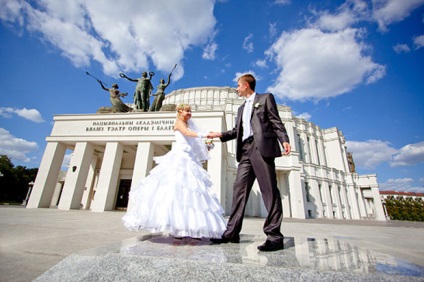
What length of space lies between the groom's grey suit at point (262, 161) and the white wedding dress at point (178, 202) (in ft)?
1.00

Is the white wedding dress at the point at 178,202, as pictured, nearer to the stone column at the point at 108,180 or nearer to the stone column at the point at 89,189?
the stone column at the point at 108,180

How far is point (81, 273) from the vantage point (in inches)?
57.2

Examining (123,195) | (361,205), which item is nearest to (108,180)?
(123,195)

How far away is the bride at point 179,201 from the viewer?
2205mm

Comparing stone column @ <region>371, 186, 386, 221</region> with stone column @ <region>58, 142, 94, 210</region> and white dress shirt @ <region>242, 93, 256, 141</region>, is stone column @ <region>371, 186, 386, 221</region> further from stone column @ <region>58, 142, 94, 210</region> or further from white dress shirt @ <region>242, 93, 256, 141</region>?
stone column @ <region>58, 142, 94, 210</region>

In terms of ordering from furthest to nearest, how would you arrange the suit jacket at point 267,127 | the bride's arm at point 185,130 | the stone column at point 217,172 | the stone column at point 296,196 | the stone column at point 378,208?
the stone column at point 378,208
the stone column at point 296,196
the stone column at point 217,172
the bride's arm at point 185,130
the suit jacket at point 267,127

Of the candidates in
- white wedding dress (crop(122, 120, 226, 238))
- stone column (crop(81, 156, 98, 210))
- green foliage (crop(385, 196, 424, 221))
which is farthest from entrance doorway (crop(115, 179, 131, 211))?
green foliage (crop(385, 196, 424, 221))

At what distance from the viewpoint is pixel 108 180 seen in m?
12.6

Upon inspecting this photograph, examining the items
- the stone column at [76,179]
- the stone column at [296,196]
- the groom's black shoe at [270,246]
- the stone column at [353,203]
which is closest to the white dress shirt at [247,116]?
the groom's black shoe at [270,246]

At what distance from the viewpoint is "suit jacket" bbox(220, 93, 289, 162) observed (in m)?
2.34

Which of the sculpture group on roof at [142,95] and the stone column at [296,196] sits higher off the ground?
the sculpture group on roof at [142,95]

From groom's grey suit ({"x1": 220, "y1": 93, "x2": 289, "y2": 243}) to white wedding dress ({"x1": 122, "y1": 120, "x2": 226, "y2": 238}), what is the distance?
1.00 ft

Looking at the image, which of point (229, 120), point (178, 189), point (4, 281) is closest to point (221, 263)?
point (178, 189)

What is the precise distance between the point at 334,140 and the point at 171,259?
3886 centimetres
